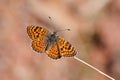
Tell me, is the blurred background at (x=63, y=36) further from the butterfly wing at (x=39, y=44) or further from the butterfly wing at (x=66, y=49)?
the butterfly wing at (x=66, y=49)

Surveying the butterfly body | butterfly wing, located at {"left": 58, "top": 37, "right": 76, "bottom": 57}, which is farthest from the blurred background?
butterfly wing, located at {"left": 58, "top": 37, "right": 76, "bottom": 57}

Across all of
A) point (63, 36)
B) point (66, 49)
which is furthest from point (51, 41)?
point (63, 36)

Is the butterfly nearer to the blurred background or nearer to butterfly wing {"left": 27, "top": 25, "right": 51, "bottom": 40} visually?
butterfly wing {"left": 27, "top": 25, "right": 51, "bottom": 40}

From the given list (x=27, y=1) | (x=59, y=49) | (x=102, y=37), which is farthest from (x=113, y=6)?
(x=59, y=49)

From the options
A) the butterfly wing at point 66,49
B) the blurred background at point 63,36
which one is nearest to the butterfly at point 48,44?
the butterfly wing at point 66,49

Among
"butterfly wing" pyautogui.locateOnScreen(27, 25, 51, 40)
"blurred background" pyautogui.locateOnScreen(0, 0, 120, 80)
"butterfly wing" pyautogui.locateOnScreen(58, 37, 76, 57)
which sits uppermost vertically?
"butterfly wing" pyautogui.locateOnScreen(27, 25, 51, 40)

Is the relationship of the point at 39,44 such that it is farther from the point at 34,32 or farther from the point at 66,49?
the point at 66,49
